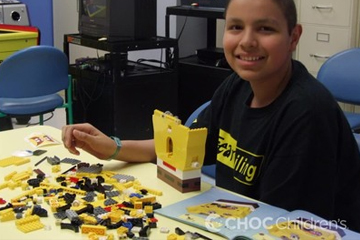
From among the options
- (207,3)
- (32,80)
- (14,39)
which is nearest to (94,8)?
(14,39)

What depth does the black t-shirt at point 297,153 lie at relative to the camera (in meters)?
1.30

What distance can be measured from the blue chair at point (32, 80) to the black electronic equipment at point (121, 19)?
0.36 metres

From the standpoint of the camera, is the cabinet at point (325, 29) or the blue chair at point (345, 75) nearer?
the blue chair at point (345, 75)

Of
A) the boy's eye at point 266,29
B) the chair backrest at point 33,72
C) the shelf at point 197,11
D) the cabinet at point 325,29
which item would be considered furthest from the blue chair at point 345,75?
the boy's eye at point 266,29

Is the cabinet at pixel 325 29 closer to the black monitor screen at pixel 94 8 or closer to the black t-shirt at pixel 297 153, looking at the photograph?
the black monitor screen at pixel 94 8

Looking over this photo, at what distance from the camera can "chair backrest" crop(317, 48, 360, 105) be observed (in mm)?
2975

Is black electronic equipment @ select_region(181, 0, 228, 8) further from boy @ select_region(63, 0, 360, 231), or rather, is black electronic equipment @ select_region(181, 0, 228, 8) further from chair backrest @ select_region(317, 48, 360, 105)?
boy @ select_region(63, 0, 360, 231)

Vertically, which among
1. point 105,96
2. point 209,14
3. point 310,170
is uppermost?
point 209,14

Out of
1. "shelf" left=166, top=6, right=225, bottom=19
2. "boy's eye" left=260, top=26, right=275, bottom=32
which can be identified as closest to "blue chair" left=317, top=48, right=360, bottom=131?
"shelf" left=166, top=6, right=225, bottom=19

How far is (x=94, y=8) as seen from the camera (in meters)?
3.50

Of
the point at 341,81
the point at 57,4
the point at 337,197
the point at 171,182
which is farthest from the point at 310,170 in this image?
the point at 57,4

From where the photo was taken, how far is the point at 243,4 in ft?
4.37

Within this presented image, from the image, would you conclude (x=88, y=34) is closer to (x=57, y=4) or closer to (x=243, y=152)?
(x=57, y=4)

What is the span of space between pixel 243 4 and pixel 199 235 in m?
0.56
